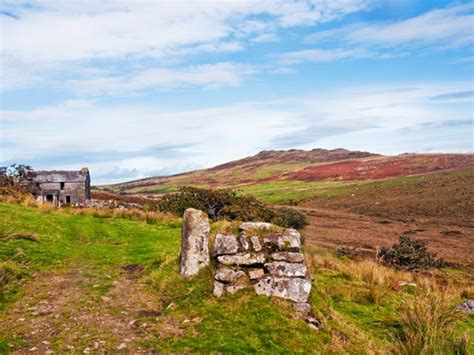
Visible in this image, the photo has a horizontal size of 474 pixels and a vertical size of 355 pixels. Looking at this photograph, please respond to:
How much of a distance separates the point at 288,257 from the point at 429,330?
Result: 366 centimetres

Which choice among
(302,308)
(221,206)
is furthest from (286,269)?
(221,206)

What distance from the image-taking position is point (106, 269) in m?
15.2

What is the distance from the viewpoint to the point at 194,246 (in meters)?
12.2

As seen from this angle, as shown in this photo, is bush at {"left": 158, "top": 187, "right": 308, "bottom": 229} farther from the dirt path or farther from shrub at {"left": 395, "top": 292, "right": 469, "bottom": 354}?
shrub at {"left": 395, "top": 292, "right": 469, "bottom": 354}

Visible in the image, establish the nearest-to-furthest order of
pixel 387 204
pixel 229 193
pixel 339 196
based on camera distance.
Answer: pixel 229 193 → pixel 387 204 → pixel 339 196

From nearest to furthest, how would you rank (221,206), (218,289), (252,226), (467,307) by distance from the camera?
(218,289) → (252,226) → (467,307) → (221,206)

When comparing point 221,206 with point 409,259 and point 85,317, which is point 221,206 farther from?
point 85,317

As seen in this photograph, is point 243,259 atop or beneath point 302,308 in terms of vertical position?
atop

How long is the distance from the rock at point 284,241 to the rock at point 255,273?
751 mm

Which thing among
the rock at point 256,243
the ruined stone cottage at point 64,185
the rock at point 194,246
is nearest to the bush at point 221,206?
the ruined stone cottage at point 64,185

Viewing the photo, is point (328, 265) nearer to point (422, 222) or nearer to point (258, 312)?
point (258, 312)

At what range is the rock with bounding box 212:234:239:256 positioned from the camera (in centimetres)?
1149

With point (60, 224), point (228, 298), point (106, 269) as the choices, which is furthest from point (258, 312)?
point (60, 224)

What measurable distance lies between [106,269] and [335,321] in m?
8.48
